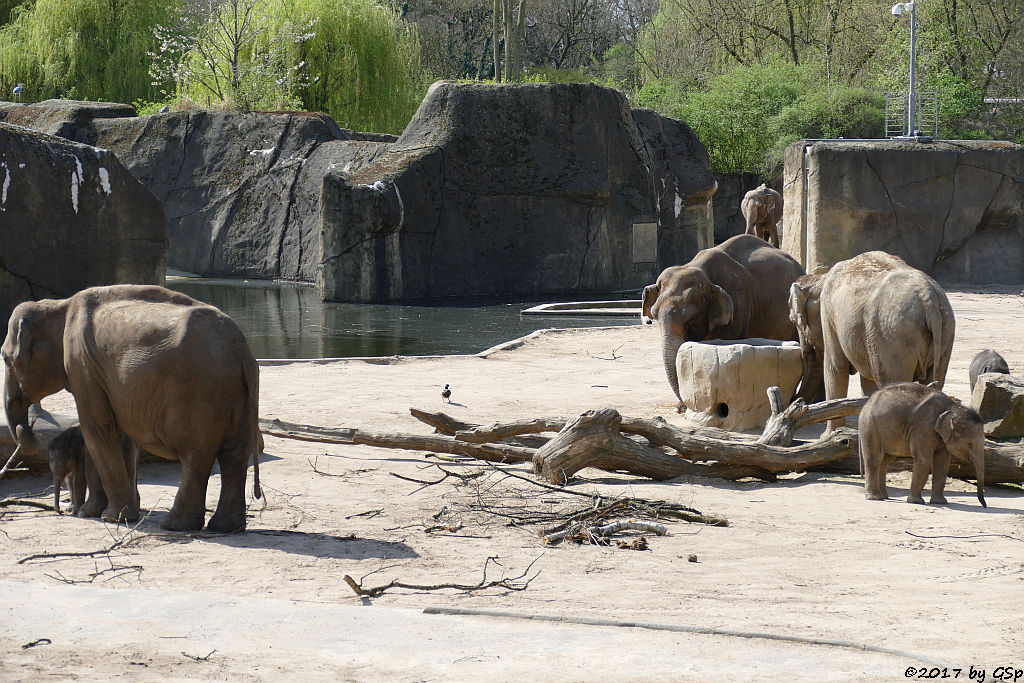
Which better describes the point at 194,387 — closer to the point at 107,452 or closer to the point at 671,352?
the point at 107,452

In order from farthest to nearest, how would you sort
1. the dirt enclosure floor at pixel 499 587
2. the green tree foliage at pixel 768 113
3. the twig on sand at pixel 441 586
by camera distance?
the green tree foliage at pixel 768 113 → the twig on sand at pixel 441 586 → the dirt enclosure floor at pixel 499 587

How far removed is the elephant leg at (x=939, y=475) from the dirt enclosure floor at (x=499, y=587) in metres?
0.13

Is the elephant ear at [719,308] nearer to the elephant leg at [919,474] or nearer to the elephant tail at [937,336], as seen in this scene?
the elephant tail at [937,336]

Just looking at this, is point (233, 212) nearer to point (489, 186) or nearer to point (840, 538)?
point (489, 186)

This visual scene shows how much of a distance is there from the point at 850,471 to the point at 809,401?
2124 mm

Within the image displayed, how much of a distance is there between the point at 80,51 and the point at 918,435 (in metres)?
30.8

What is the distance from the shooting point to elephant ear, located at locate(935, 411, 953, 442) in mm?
6078

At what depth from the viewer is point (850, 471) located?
717cm

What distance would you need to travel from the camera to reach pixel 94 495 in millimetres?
5992

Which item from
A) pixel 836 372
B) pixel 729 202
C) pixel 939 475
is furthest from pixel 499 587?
pixel 729 202

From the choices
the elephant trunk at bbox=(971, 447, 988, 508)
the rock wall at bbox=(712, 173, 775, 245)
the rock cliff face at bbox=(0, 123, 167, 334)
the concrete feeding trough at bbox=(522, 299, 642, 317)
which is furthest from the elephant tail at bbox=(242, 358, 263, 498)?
the rock wall at bbox=(712, 173, 775, 245)

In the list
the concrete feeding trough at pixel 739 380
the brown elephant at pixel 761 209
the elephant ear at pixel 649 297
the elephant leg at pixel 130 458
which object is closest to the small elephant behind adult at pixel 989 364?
the concrete feeding trough at pixel 739 380

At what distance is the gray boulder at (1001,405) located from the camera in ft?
24.5

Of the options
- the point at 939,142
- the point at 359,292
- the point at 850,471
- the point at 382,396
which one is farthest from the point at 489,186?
the point at 850,471
